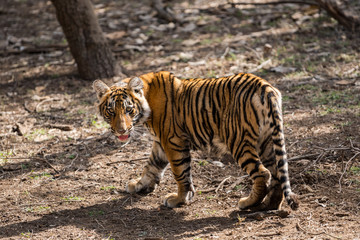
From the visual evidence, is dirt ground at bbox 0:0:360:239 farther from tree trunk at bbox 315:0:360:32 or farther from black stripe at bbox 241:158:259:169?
black stripe at bbox 241:158:259:169

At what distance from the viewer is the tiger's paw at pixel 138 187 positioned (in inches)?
231

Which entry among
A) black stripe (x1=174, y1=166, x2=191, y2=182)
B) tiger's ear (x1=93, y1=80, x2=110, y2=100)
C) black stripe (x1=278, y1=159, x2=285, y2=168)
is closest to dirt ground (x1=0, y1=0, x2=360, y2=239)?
black stripe (x1=174, y1=166, x2=191, y2=182)

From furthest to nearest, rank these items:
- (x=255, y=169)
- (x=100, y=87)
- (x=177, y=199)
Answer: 1. (x=177, y=199)
2. (x=100, y=87)
3. (x=255, y=169)

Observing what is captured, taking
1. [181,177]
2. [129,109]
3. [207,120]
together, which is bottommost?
[181,177]

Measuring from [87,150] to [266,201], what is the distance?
10.2 feet

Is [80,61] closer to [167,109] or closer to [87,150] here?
[87,150]

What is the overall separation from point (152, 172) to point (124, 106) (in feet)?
3.43

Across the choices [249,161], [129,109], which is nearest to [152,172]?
[129,109]

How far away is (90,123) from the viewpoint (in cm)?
815

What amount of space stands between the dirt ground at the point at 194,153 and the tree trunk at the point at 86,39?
0.42 metres

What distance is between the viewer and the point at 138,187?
5.86m

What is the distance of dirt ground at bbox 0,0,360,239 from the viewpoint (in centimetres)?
502

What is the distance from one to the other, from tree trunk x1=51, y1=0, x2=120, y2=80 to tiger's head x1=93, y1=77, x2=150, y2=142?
4.58 metres

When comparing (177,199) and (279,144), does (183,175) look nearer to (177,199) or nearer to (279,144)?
(177,199)
